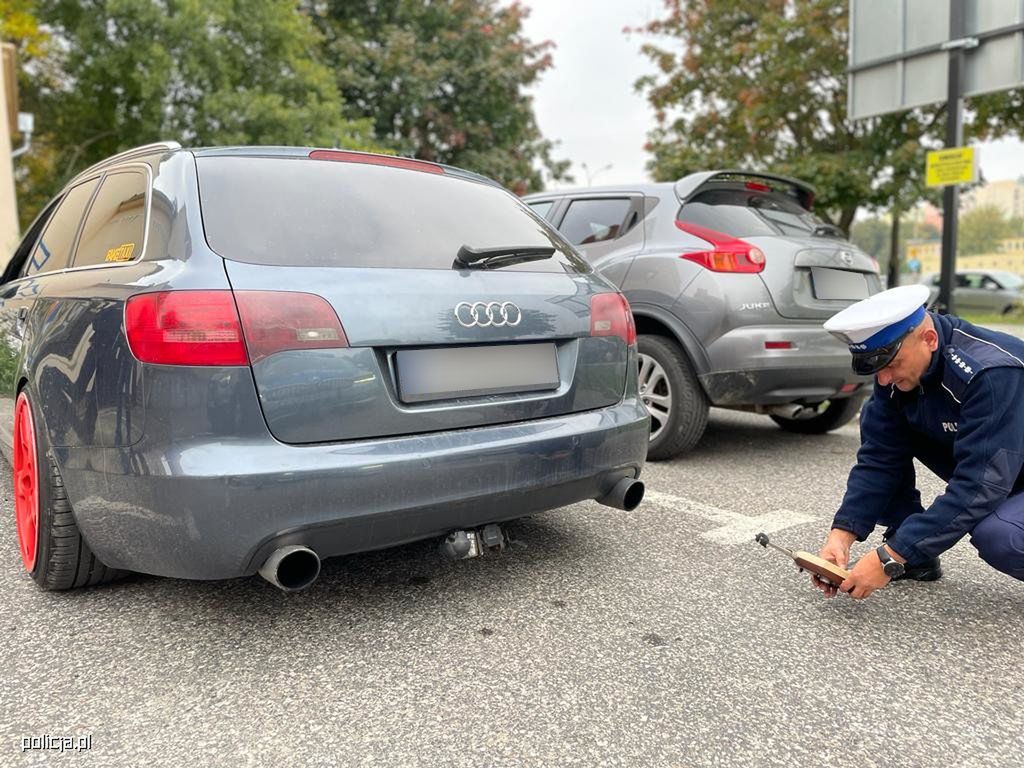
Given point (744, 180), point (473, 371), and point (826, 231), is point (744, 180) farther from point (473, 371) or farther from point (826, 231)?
point (473, 371)

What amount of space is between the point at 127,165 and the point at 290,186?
0.77m

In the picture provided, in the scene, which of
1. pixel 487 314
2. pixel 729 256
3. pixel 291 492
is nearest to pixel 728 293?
pixel 729 256

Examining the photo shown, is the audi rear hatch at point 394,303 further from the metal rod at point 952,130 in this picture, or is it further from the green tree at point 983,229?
→ the green tree at point 983,229

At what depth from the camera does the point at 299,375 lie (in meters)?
2.16

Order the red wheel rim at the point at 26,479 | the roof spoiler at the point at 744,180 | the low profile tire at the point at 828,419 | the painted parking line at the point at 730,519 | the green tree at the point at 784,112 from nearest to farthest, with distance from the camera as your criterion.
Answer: the red wheel rim at the point at 26,479
the painted parking line at the point at 730,519
the roof spoiler at the point at 744,180
the low profile tire at the point at 828,419
the green tree at the point at 784,112

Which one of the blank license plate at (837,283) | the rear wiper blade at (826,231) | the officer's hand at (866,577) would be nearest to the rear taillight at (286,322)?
the officer's hand at (866,577)

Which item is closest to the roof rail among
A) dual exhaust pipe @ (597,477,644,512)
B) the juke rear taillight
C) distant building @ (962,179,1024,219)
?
the juke rear taillight

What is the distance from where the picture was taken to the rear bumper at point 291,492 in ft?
6.84

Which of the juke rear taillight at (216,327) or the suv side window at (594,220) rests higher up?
the suv side window at (594,220)

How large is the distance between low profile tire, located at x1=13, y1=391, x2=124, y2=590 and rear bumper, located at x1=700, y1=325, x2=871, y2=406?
299cm

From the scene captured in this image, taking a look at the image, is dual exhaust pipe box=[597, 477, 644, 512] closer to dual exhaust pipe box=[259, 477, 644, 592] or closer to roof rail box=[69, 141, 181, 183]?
dual exhaust pipe box=[259, 477, 644, 592]

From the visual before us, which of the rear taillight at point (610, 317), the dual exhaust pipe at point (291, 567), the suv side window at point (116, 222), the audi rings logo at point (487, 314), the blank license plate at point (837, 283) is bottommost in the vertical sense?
the dual exhaust pipe at point (291, 567)

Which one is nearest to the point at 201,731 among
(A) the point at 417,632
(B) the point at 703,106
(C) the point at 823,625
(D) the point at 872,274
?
(A) the point at 417,632

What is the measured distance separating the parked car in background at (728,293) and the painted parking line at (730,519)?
85 centimetres
